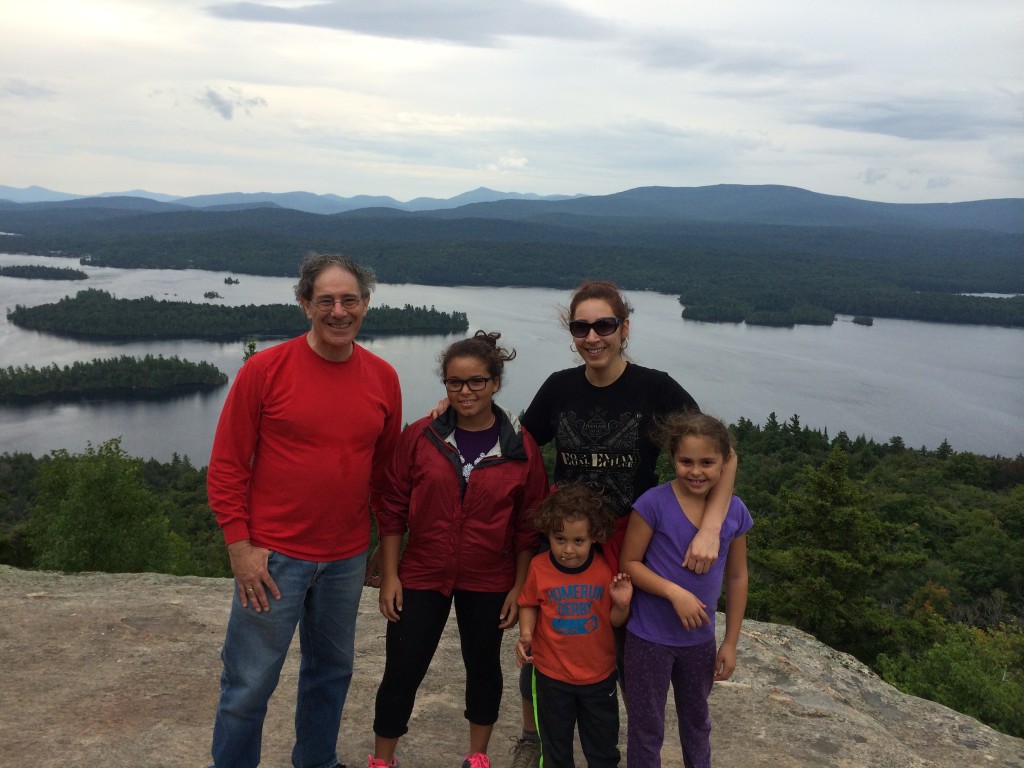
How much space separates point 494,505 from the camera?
2691 mm

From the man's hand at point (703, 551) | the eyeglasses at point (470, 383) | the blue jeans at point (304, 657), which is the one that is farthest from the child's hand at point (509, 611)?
the eyeglasses at point (470, 383)

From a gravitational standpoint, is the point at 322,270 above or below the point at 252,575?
above

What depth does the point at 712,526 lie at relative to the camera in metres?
2.55

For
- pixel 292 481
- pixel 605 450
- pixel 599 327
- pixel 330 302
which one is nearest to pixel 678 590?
pixel 605 450

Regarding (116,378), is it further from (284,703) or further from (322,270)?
(322,270)

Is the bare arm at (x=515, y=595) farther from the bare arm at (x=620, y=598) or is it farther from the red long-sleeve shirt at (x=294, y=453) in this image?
the red long-sleeve shirt at (x=294, y=453)

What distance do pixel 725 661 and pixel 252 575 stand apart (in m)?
1.61

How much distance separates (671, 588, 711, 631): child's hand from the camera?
254cm

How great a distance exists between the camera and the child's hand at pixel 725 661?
2.69 meters

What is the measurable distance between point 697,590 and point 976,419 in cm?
5755

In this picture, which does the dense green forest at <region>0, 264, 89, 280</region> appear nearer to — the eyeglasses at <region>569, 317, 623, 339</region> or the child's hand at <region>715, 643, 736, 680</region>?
the eyeglasses at <region>569, 317, 623, 339</region>

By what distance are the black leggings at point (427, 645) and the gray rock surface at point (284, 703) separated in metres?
0.56

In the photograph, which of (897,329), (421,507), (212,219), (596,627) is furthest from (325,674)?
(212,219)

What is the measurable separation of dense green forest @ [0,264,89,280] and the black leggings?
118m
